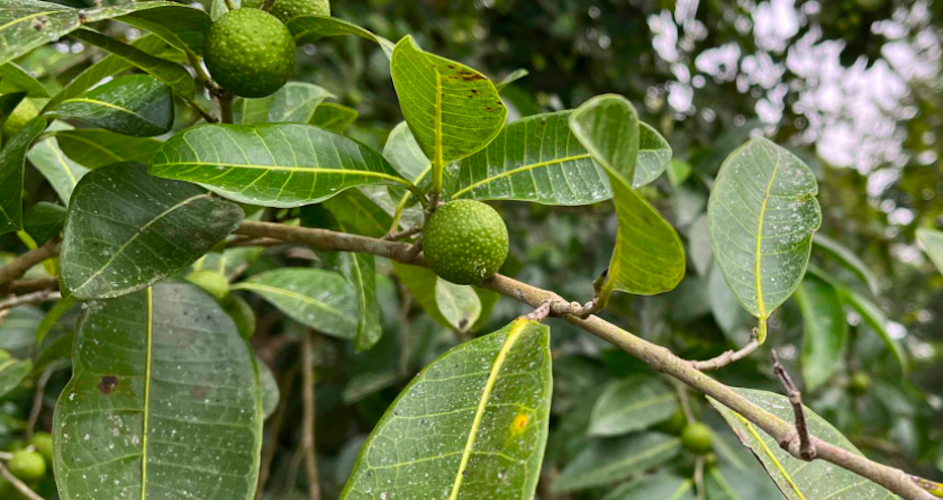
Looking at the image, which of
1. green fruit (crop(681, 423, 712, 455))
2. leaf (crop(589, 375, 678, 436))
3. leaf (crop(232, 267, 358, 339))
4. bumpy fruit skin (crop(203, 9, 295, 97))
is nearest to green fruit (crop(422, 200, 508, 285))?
bumpy fruit skin (crop(203, 9, 295, 97))

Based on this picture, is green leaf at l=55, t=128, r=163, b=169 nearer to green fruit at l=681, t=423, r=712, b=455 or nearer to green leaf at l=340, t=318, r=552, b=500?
green leaf at l=340, t=318, r=552, b=500

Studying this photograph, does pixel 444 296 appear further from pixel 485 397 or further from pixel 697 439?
pixel 697 439

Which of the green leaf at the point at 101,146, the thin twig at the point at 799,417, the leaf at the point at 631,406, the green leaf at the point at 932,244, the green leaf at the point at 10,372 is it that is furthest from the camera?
the leaf at the point at 631,406

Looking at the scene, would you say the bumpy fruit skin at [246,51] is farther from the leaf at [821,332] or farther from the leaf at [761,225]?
the leaf at [821,332]

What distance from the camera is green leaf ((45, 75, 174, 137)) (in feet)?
2.09

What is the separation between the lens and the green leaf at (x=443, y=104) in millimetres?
538

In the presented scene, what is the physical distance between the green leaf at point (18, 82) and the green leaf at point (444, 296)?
428mm

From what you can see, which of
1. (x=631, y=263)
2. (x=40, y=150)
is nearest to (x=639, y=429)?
(x=631, y=263)

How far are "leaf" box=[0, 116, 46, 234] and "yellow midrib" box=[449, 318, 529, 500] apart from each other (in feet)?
1.46

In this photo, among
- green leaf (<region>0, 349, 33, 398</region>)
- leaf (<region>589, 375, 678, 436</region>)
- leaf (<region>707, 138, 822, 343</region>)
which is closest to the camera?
leaf (<region>707, 138, 822, 343</region>)

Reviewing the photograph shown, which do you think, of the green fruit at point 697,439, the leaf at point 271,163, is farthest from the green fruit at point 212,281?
the green fruit at point 697,439

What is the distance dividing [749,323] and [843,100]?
3768mm

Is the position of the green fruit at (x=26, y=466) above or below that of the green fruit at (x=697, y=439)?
above

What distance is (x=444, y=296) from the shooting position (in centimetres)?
89
